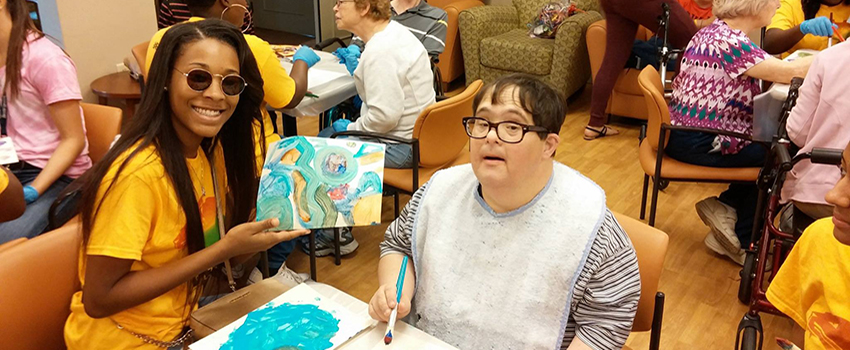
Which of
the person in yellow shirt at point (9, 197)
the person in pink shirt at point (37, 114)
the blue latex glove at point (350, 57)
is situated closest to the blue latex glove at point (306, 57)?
the blue latex glove at point (350, 57)

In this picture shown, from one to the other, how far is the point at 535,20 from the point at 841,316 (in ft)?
14.9

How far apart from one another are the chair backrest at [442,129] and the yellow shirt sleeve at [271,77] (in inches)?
21.6

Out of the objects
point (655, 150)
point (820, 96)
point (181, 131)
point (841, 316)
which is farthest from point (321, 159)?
point (655, 150)

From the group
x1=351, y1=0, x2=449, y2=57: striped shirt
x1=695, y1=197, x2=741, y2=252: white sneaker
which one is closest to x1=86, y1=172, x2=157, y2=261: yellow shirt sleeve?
x1=695, y1=197, x2=741, y2=252: white sneaker

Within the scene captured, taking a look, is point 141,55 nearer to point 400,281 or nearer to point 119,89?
point 119,89

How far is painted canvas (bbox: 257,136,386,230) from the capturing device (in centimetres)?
153

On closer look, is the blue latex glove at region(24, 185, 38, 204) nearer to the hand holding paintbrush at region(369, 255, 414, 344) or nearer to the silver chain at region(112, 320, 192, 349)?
the silver chain at region(112, 320, 192, 349)

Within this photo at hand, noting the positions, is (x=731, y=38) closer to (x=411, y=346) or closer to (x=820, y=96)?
(x=820, y=96)

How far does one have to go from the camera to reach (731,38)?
2.91 meters

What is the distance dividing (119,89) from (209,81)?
262 cm

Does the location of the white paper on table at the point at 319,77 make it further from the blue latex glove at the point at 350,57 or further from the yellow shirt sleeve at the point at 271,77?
the yellow shirt sleeve at the point at 271,77

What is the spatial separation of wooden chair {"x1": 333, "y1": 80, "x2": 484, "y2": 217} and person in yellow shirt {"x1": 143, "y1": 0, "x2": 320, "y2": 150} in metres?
0.27

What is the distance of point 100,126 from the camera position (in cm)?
249

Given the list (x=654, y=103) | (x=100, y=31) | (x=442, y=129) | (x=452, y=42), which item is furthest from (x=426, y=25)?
(x=100, y=31)
